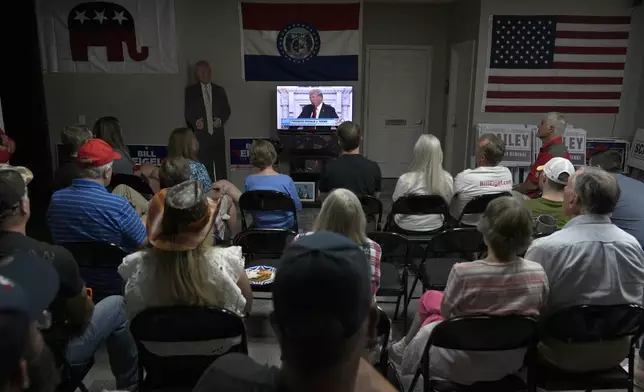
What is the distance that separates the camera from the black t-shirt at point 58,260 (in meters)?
1.91

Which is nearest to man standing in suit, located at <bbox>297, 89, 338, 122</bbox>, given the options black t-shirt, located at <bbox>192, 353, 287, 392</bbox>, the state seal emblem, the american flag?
the state seal emblem

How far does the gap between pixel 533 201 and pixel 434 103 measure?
190 inches

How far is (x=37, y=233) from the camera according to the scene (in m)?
5.17

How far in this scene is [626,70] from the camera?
21.2 feet

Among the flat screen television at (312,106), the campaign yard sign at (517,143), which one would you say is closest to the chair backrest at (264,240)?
the flat screen television at (312,106)

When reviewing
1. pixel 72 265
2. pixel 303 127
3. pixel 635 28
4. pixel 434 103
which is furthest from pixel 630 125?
pixel 72 265

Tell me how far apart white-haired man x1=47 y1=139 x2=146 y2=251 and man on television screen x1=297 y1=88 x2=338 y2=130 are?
3.88 m

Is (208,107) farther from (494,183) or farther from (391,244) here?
(391,244)

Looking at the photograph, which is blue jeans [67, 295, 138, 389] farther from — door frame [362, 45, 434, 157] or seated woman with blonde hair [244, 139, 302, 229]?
door frame [362, 45, 434, 157]

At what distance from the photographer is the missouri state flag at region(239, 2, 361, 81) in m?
6.45

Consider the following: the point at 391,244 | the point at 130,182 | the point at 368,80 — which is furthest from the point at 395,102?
the point at 391,244

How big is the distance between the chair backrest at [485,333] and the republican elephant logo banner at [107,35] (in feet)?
17.7

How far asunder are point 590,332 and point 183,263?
161 cm

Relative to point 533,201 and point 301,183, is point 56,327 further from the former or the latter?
point 301,183
